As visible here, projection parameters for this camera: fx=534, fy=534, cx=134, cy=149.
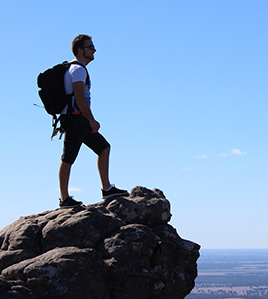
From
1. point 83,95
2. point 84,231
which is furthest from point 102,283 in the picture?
point 83,95

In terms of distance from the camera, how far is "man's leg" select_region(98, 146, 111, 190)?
12.8 meters

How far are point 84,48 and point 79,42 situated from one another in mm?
201

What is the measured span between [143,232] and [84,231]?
1232mm

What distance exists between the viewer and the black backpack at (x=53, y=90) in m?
12.1

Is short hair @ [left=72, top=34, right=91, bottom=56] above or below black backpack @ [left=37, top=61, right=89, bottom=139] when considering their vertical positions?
above

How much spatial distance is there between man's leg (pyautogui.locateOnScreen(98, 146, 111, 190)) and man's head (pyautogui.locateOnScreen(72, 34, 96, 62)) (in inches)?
87.8

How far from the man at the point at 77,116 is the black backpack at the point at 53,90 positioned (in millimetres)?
102

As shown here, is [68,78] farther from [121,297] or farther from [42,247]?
[121,297]

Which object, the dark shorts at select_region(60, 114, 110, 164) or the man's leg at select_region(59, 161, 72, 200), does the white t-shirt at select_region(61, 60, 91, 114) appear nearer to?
the dark shorts at select_region(60, 114, 110, 164)

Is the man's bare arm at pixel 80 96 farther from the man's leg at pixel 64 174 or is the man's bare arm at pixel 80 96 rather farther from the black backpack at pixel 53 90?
the man's leg at pixel 64 174

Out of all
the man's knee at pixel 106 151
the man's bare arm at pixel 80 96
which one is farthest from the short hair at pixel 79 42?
the man's knee at pixel 106 151

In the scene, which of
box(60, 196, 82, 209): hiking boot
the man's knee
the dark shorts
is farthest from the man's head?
box(60, 196, 82, 209): hiking boot

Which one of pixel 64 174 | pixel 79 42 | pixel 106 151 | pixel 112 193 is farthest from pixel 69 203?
pixel 79 42

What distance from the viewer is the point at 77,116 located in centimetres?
1212
